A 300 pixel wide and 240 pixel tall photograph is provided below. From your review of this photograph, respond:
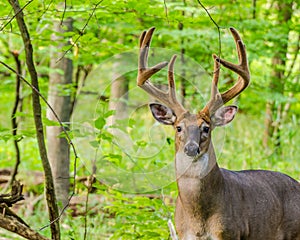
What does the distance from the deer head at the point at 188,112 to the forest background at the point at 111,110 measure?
10.4 inches

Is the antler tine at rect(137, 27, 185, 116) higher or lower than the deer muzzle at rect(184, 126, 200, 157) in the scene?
higher

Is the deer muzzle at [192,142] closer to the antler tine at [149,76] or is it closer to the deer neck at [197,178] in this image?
→ the deer neck at [197,178]

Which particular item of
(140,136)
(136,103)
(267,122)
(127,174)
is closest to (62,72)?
(140,136)

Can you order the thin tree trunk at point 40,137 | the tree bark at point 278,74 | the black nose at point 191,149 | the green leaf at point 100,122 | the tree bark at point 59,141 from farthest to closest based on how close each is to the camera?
the tree bark at point 278,74 < the tree bark at point 59,141 < the green leaf at point 100,122 < the thin tree trunk at point 40,137 < the black nose at point 191,149

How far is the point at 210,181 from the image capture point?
14.2 ft

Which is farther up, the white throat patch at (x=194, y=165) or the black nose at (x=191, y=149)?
the black nose at (x=191, y=149)

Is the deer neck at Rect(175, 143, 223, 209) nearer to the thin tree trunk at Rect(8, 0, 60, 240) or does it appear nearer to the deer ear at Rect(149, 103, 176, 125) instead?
the deer ear at Rect(149, 103, 176, 125)

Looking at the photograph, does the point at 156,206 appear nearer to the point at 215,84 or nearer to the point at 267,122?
the point at 215,84

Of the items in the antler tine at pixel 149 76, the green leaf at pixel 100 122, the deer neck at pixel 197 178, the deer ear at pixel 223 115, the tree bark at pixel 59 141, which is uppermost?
the antler tine at pixel 149 76

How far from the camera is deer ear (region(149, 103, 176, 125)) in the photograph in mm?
4438

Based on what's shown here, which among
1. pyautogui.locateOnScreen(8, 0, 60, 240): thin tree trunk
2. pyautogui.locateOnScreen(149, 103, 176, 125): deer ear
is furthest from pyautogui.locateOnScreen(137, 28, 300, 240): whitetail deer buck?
pyautogui.locateOnScreen(8, 0, 60, 240): thin tree trunk

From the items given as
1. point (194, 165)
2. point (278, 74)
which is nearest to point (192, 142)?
point (194, 165)

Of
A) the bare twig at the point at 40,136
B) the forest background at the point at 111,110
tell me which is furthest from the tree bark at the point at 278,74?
the bare twig at the point at 40,136

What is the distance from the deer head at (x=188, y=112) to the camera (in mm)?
4219
